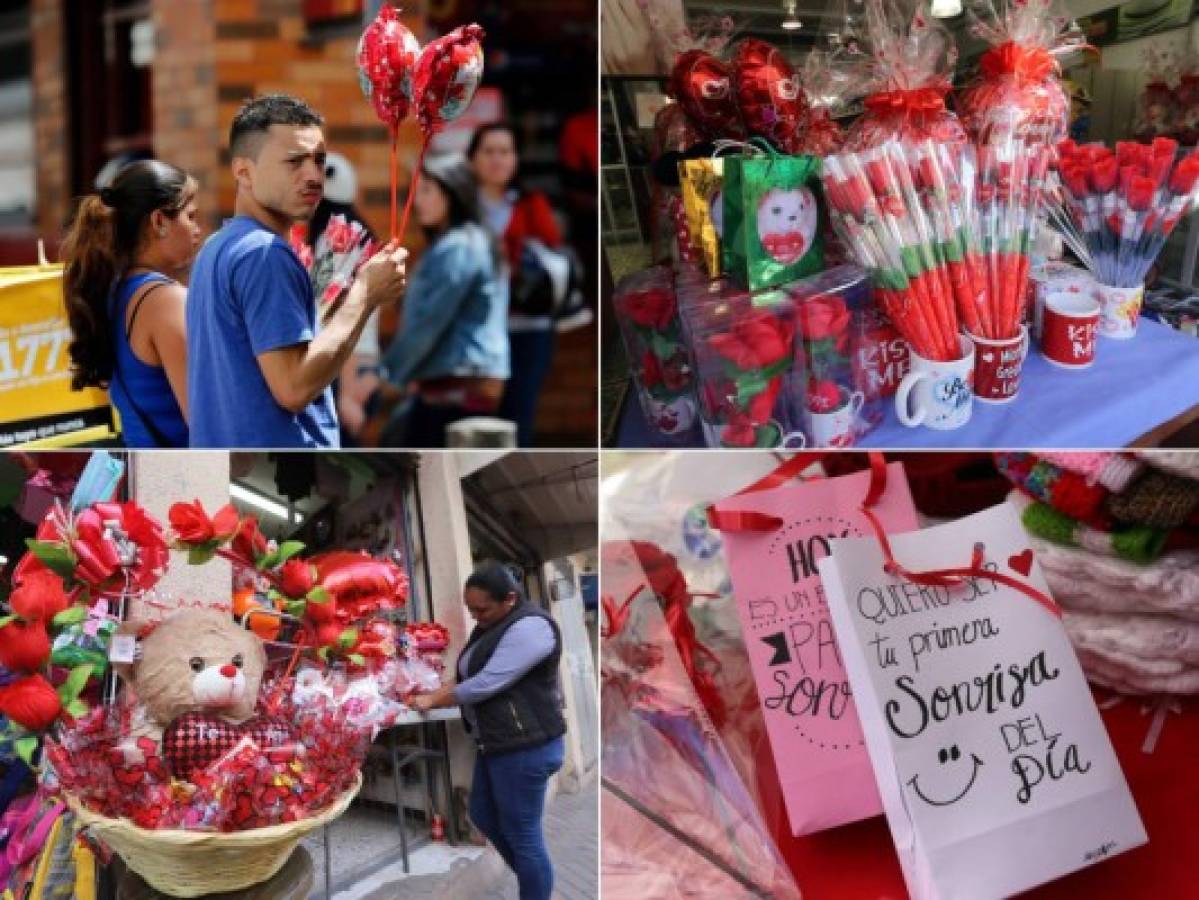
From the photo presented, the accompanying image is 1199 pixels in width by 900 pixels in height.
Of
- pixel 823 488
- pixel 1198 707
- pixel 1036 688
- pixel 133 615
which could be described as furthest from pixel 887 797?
pixel 133 615

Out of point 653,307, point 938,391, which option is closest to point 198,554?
point 653,307

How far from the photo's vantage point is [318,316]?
1007 millimetres

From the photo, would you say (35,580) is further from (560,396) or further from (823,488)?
(823,488)

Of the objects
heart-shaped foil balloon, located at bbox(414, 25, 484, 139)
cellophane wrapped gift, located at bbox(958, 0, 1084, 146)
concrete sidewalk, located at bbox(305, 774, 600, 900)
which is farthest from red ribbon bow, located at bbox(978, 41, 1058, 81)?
concrete sidewalk, located at bbox(305, 774, 600, 900)

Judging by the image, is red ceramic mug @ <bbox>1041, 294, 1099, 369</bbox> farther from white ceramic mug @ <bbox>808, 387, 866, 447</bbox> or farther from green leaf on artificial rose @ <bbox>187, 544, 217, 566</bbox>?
green leaf on artificial rose @ <bbox>187, 544, 217, 566</bbox>

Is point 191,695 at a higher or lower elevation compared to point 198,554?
lower

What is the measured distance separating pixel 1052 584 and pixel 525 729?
541mm

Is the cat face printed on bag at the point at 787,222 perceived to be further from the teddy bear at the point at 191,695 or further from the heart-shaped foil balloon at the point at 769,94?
the teddy bear at the point at 191,695

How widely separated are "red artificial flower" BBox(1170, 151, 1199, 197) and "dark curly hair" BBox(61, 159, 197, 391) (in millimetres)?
914

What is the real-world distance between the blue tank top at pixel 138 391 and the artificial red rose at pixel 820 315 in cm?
57

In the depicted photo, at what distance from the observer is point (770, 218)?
1.01 metres

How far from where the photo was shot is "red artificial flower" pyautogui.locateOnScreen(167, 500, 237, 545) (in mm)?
1092

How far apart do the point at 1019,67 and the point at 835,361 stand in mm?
310

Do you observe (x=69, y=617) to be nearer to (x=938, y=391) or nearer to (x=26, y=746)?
(x=26, y=746)
